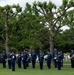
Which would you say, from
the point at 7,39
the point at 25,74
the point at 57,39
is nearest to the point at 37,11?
the point at 57,39

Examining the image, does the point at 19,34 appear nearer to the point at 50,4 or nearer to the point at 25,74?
the point at 50,4

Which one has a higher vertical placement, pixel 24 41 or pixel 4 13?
pixel 4 13

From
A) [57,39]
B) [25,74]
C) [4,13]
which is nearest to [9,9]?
[4,13]

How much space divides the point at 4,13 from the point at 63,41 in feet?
23.7

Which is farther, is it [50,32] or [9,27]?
[9,27]

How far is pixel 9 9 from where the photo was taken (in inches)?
1406

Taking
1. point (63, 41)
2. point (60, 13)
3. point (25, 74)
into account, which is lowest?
point (25, 74)

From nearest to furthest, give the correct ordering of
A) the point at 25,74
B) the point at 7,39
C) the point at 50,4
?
the point at 25,74 < the point at 50,4 < the point at 7,39

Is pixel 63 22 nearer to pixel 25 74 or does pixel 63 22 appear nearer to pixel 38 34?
pixel 38 34

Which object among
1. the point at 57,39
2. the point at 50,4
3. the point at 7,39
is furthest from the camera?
the point at 7,39

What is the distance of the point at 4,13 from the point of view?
3638 cm

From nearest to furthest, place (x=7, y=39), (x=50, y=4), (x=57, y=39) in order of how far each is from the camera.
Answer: (x=50, y=4)
(x=57, y=39)
(x=7, y=39)

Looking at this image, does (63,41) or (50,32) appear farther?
(63,41)

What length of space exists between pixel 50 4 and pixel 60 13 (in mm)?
1403
